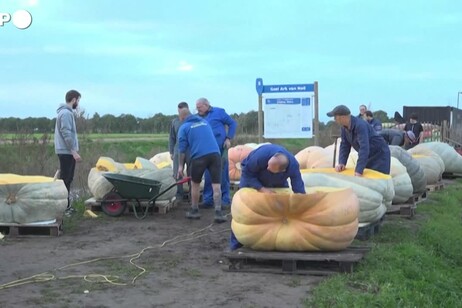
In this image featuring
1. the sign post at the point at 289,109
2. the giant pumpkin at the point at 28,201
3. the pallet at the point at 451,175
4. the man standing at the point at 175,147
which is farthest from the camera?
the pallet at the point at 451,175

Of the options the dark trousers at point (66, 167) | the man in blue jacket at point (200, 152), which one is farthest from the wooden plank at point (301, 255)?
the dark trousers at point (66, 167)

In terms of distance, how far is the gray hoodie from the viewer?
892 cm

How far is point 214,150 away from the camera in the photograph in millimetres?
9164

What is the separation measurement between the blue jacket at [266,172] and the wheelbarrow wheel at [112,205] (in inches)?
145

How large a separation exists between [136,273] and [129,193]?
143 inches

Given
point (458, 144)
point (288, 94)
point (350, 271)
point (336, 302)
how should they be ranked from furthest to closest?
point (458, 144), point (288, 94), point (350, 271), point (336, 302)

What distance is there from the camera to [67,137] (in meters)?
8.91

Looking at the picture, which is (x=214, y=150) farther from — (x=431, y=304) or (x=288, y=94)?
(x=288, y=94)

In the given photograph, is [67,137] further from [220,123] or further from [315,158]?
[315,158]

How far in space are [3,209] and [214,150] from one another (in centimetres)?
307

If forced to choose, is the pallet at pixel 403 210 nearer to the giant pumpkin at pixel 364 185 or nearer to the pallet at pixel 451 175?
the giant pumpkin at pixel 364 185

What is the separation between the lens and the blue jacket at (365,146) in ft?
25.5

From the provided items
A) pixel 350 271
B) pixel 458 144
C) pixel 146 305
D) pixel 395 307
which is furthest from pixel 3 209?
pixel 458 144

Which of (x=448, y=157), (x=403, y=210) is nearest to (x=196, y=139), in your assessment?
(x=403, y=210)
